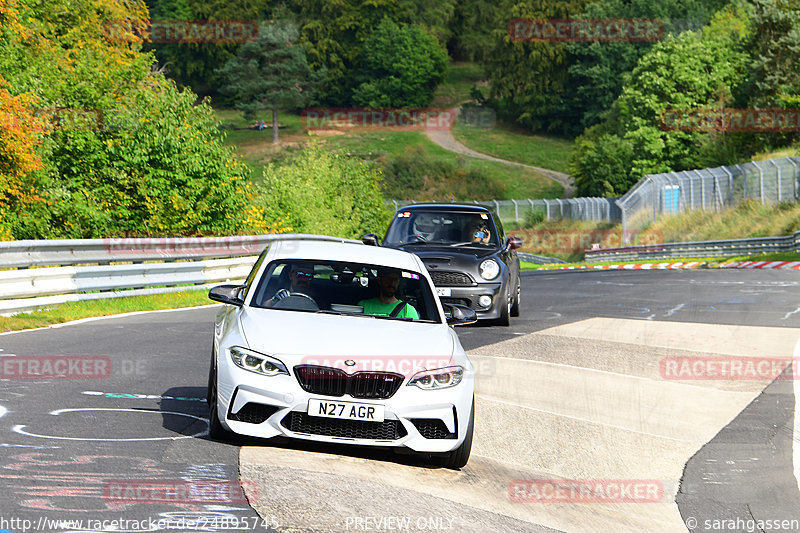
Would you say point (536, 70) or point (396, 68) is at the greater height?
point (536, 70)

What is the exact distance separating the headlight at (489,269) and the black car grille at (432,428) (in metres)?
8.30

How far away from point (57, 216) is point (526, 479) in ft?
67.3

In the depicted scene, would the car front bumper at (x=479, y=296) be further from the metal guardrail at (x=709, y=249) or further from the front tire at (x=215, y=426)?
the metal guardrail at (x=709, y=249)

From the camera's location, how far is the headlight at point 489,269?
613 inches

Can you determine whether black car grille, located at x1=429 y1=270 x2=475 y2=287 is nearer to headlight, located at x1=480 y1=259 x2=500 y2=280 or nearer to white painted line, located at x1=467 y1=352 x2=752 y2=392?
headlight, located at x1=480 y1=259 x2=500 y2=280

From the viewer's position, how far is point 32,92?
87.0 ft

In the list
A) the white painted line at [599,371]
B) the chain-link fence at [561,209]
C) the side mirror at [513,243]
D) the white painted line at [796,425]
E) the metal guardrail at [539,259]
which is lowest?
the metal guardrail at [539,259]

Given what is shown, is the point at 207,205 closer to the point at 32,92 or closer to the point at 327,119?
the point at 32,92

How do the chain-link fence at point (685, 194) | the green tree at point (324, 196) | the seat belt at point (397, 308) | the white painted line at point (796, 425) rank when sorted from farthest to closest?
the chain-link fence at point (685, 194) → the green tree at point (324, 196) → the white painted line at point (796, 425) → the seat belt at point (397, 308)

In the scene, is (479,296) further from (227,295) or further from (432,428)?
(432,428)

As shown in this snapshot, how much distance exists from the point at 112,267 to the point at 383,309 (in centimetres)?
1068

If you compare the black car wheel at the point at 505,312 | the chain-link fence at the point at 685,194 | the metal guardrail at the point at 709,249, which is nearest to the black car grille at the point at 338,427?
the black car wheel at the point at 505,312

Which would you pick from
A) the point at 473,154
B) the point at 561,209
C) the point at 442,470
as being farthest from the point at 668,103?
the point at 442,470

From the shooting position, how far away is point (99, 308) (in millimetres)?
17422
